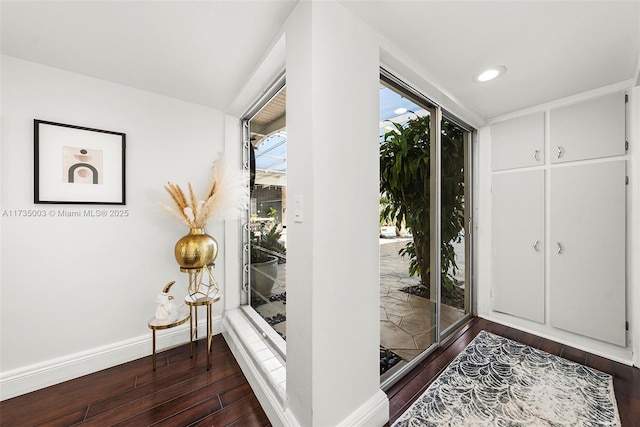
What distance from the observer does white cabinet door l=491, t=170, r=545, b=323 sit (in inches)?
95.0

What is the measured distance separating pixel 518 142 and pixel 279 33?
102 inches

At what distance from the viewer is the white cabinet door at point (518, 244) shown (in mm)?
2414

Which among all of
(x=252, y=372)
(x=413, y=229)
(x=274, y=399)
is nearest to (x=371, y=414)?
(x=274, y=399)

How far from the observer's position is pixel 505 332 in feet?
8.04

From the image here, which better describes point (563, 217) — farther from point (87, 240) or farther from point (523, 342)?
point (87, 240)

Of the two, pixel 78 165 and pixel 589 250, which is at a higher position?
pixel 78 165

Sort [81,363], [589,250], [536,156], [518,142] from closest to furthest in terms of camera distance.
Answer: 1. [81,363]
2. [589,250]
3. [536,156]
4. [518,142]

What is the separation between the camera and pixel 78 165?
1846 millimetres

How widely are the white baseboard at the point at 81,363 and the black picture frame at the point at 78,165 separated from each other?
1.16 metres

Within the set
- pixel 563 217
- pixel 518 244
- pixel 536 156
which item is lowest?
pixel 518 244

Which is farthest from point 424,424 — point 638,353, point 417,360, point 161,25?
point 161,25

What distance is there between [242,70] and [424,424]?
2598mm

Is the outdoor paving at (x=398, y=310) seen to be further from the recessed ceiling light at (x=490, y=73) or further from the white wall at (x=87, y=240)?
the recessed ceiling light at (x=490, y=73)

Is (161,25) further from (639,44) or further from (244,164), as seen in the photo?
(639,44)
